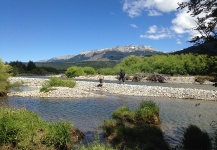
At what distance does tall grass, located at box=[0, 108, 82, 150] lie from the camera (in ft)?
48.9

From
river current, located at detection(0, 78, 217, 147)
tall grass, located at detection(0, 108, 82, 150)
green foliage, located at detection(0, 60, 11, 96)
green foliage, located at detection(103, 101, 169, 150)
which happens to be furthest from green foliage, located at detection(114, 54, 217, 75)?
tall grass, located at detection(0, 108, 82, 150)

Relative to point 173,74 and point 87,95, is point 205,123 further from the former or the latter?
point 173,74

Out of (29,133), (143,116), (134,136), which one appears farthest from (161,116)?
(29,133)

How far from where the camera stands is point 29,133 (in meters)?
15.4

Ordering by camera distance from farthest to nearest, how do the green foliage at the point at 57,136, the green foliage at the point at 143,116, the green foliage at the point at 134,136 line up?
the green foliage at the point at 143,116 < the green foliage at the point at 134,136 < the green foliage at the point at 57,136

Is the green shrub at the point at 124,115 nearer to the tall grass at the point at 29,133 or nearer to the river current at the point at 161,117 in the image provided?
the river current at the point at 161,117

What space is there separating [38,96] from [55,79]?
9.65m

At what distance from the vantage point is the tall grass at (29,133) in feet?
48.9

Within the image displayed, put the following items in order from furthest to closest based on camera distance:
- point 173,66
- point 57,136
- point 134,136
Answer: point 173,66 < point 134,136 < point 57,136

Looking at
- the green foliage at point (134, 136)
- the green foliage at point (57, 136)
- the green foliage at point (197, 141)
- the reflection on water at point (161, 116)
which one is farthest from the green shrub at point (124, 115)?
the green foliage at point (57, 136)

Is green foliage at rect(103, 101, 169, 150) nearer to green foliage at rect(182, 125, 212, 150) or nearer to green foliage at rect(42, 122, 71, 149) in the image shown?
green foliage at rect(182, 125, 212, 150)

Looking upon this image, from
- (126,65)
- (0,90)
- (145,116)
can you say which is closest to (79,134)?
(145,116)

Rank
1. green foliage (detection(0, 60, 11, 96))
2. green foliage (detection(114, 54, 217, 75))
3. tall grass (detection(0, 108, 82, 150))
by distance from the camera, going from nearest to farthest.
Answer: tall grass (detection(0, 108, 82, 150))
green foliage (detection(0, 60, 11, 96))
green foliage (detection(114, 54, 217, 75))

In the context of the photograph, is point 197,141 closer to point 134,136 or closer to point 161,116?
point 134,136
